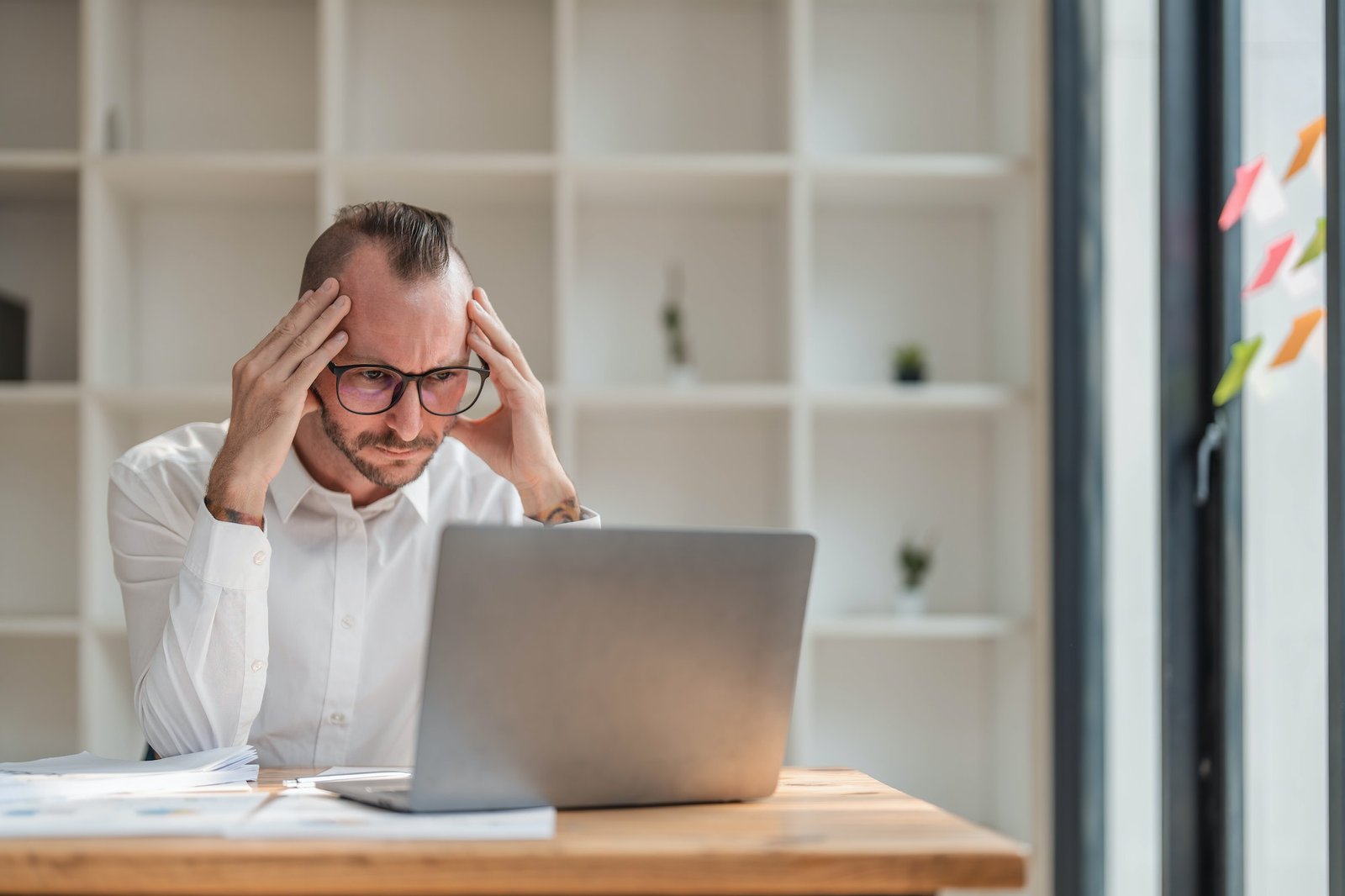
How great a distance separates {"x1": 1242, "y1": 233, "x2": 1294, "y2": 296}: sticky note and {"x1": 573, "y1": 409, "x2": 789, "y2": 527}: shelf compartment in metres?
1.26

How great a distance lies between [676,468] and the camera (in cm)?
305

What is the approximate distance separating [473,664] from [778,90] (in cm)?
225

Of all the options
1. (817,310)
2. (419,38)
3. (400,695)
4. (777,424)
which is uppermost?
(419,38)

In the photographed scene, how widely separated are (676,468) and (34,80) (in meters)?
1.76

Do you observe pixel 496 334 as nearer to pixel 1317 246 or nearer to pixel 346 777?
pixel 346 777

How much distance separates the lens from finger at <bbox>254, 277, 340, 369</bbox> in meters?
1.50

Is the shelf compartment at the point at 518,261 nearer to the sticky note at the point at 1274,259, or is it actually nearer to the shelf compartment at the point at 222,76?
the shelf compartment at the point at 222,76

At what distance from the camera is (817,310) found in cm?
309

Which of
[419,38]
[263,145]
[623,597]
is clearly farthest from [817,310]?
[623,597]

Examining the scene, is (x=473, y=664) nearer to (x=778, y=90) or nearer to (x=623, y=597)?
(x=623, y=597)

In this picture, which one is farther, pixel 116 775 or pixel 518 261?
pixel 518 261

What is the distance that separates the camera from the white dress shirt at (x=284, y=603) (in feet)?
4.67

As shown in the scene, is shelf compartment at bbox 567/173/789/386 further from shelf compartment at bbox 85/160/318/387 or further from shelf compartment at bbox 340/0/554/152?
shelf compartment at bbox 85/160/318/387

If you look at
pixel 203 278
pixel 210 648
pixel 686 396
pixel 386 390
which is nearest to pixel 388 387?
pixel 386 390
